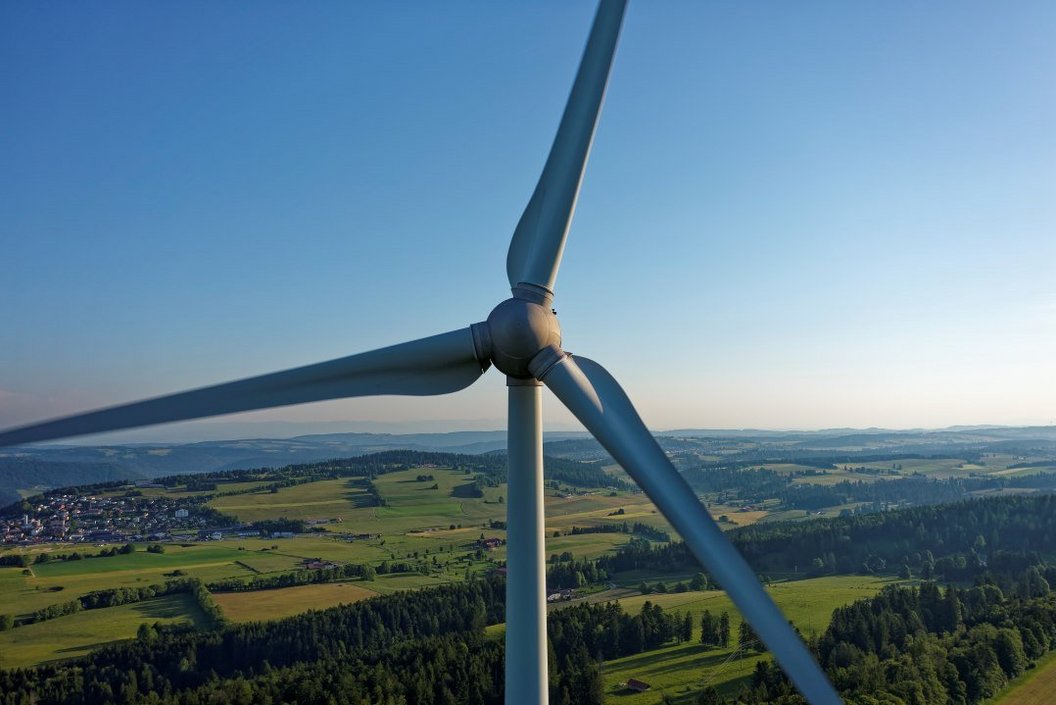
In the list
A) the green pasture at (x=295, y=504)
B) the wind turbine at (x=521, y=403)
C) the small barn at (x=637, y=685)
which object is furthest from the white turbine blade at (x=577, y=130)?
the green pasture at (x=295, y=504)

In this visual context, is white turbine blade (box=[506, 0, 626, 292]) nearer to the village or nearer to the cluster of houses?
the village

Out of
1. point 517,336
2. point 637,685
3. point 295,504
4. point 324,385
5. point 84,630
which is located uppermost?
point 517,336

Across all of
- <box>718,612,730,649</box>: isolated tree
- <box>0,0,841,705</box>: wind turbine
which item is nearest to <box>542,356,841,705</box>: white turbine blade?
<box>0,0,841,705</box>: wind turbine

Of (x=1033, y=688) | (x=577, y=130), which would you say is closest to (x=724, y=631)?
(x=1033, y=688)

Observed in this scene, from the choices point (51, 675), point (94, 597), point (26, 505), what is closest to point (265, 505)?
point (26, 505)

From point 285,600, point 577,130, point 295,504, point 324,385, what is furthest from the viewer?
point 295,504

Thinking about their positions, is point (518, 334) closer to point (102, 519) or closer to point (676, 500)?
point (676, 500)
